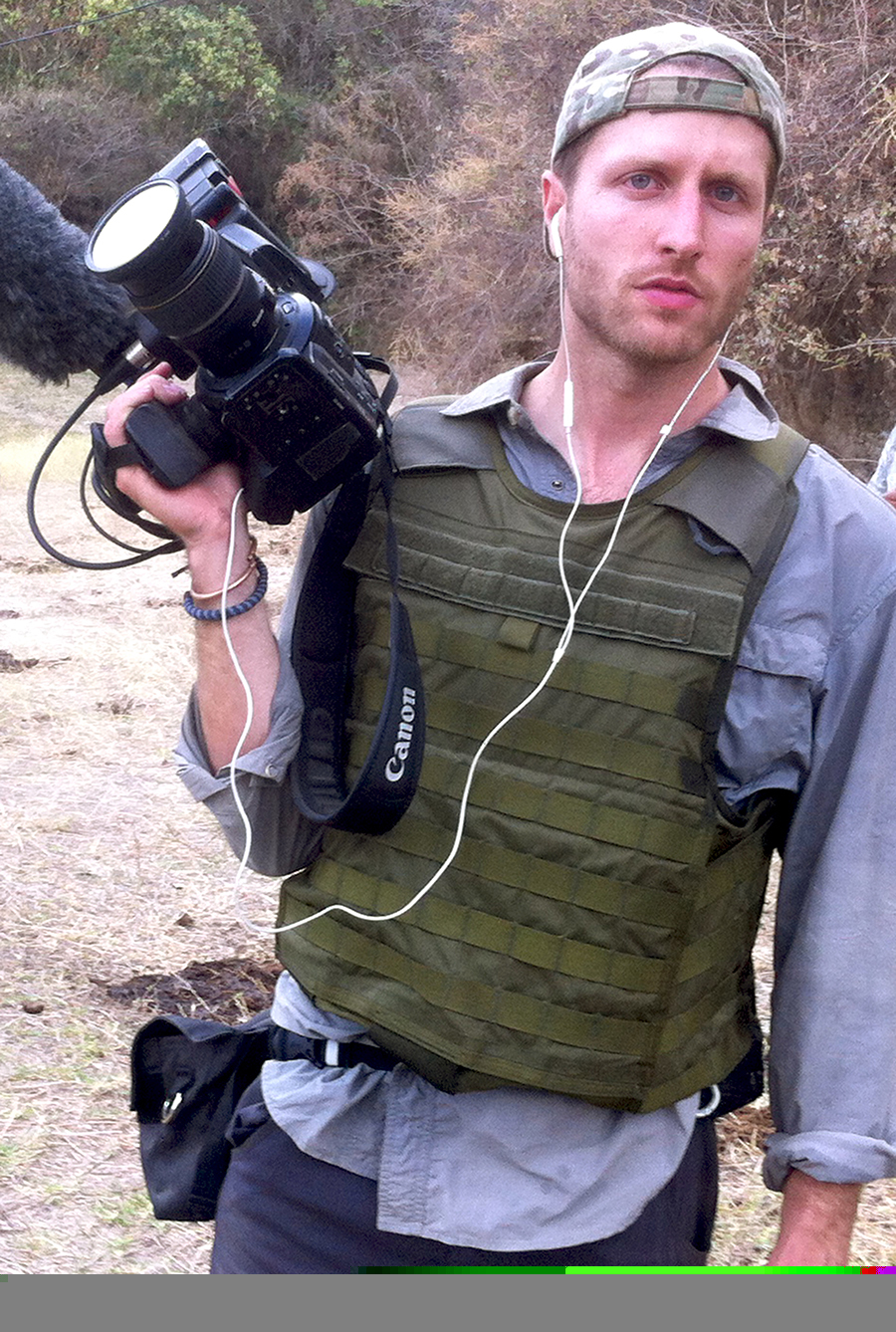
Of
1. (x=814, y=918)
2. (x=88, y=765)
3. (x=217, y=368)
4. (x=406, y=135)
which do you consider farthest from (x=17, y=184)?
(x=406, y=135)

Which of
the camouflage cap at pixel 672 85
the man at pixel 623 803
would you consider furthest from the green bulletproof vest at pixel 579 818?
the camouflage cap at pixel 672 85

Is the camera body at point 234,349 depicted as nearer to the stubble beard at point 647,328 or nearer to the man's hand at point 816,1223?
the stubble beard at point 647,328

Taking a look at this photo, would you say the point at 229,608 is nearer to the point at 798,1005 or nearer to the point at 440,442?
the point at 440,442

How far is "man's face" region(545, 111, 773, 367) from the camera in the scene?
5.26 feet

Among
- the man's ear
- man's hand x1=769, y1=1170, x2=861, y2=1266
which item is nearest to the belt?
man's hand x1=769, y1=1170, x2=861, y2=1266

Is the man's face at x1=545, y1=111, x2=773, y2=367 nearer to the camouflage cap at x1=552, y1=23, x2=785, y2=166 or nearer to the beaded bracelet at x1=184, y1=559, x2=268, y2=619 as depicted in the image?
the camouflage cap at x1=552, y1=23, x2=785, y2=166

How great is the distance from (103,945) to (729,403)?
3.50 meters

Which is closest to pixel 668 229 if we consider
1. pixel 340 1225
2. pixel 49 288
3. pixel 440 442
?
pixel 440 442

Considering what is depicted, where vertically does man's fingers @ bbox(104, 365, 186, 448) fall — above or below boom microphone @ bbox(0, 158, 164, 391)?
below

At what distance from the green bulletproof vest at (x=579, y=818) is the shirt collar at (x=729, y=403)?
0.08 ft

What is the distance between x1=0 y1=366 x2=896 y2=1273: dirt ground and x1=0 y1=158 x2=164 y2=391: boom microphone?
1758 mm

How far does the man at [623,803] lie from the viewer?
1.58 metres

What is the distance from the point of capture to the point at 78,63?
25.1m

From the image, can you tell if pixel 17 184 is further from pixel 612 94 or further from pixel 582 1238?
pixel 582 1238
